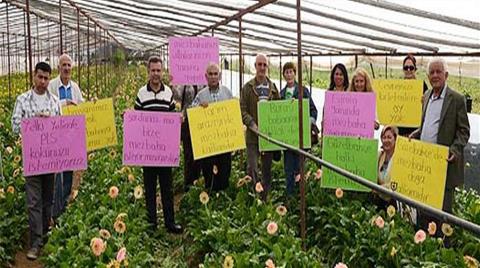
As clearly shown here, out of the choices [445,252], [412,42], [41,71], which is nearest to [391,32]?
[412,42]

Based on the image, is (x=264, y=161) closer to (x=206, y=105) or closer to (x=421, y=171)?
(x=206, y=105)

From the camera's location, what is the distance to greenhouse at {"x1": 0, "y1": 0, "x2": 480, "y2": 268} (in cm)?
435

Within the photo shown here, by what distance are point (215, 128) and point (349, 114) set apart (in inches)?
46.2

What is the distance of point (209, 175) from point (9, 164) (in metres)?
2.27

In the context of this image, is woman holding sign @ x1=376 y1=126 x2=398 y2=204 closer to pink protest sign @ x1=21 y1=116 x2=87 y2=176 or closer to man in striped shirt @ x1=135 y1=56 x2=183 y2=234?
man in striped shirt @ x1=135 y1=56 x2=183 y2=234

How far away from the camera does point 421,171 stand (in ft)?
14.0

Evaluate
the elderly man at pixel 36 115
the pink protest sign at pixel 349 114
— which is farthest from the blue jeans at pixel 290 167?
the elderly man at pixel 36 115

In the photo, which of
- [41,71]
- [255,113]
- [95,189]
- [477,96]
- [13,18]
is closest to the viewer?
[41,71]

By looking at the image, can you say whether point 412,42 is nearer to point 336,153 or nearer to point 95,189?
point 336,153

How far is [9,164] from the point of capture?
6.88 metres

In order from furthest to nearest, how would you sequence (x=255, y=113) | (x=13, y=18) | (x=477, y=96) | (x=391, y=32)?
(x=13, y=18)
(x=477, y=96)
(x=255, y=113)
(x=391, y=32)

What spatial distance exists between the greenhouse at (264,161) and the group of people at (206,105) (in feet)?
0.04

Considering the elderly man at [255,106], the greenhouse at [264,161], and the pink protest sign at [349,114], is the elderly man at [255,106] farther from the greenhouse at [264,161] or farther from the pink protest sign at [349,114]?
the pink protest sign at [349,114]

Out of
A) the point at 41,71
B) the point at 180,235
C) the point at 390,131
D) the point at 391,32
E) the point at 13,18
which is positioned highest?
the point at 13,18
